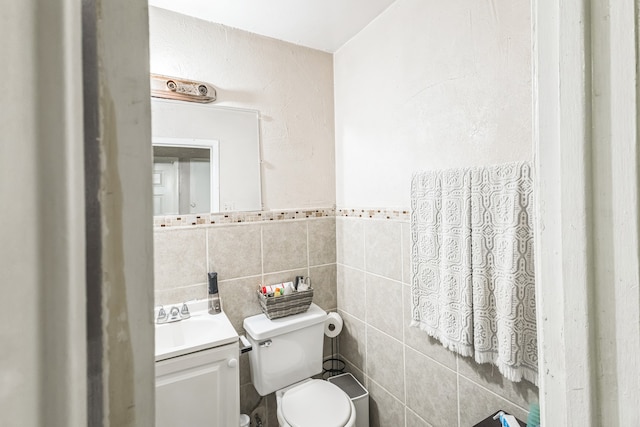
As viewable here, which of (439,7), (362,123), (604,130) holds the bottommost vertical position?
(604,130)

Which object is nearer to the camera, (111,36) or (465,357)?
(111,36)

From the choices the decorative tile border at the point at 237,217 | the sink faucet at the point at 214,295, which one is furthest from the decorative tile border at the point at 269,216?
the sink faucet at the point at 214,295

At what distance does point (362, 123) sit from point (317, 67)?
512mm

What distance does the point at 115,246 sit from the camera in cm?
18

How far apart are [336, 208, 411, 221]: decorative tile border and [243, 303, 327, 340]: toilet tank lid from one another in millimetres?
588

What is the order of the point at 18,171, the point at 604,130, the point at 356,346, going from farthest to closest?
the point at 356,346 → the point at 604,130 → the point at 18,171

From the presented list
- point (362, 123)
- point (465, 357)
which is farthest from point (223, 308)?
point (362, 123)

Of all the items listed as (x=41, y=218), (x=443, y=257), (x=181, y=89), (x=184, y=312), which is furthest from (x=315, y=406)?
(x=181, y=89)

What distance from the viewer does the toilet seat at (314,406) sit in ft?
4.06

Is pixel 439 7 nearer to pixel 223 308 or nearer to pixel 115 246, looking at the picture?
pixel 115 246

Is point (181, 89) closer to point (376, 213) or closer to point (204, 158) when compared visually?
point (204, 158)

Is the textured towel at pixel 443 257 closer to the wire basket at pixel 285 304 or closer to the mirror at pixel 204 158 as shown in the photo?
the wire basket at pixel 285 304

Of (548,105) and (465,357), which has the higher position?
(548,105)

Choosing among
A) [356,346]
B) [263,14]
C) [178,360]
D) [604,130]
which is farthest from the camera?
[356,346]
